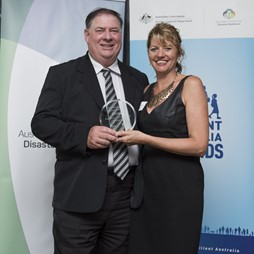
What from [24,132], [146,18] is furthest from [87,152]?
[146,18]

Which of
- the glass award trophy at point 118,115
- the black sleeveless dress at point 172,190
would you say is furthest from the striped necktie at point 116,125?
the black sleeveless dress at point 172,190

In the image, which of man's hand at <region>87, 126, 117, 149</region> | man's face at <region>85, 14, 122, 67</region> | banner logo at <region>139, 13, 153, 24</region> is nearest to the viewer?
man's hand at <region>87, 126, 117, 149</region>

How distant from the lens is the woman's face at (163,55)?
1.73 metres

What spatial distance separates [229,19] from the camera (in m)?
2.54

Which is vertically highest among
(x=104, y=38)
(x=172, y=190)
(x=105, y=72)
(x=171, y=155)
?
(x=104, y=38)

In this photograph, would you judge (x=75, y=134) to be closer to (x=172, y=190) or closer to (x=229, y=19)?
(x=172, y=190)

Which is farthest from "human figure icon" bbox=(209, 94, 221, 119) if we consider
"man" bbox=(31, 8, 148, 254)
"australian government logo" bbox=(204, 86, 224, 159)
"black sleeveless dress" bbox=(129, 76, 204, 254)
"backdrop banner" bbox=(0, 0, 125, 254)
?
"backdrop banner" bbox=(0, 0, 125, 254)

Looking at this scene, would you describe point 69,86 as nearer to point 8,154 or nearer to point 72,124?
point 72,124

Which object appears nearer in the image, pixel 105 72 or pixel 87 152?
pixel 87 152

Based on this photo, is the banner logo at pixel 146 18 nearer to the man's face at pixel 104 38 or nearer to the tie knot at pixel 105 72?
the man's face at pixel 104 38

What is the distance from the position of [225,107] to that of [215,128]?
6.0 inches

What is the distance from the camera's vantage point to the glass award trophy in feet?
5.53

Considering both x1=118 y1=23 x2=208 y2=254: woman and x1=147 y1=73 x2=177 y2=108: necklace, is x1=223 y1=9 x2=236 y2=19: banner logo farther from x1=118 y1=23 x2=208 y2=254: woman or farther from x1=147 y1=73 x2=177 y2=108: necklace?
x1=147 y1=73 x2=177 y2=108: necklace

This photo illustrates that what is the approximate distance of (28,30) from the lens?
2574 millimetres
